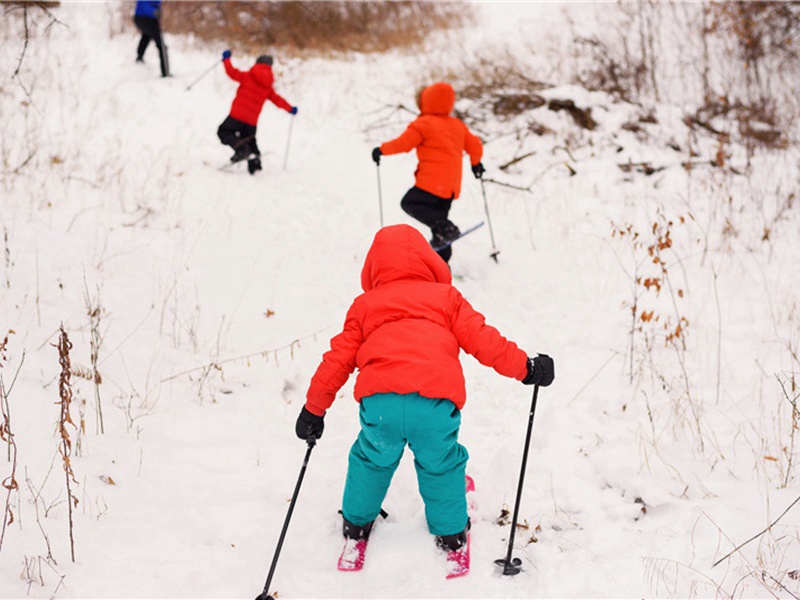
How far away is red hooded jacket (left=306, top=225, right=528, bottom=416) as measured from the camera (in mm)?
2719

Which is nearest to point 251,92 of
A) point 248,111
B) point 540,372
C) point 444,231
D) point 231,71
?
point 248,111

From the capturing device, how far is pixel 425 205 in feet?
18.8

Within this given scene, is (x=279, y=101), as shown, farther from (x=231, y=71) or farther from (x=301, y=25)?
(x=301, y=25)

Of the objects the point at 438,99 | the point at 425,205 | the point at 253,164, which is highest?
the point at 438,99

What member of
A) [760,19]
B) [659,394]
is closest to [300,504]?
[659,394]

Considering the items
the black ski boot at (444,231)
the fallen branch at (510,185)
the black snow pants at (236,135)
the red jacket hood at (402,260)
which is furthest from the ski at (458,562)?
the black snow pants at (236,135)

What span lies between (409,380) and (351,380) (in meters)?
1.87

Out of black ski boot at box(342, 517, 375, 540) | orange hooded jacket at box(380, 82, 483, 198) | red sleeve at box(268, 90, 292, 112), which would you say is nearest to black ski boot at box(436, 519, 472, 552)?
black ski boot at box(342, 517, 375, 540)

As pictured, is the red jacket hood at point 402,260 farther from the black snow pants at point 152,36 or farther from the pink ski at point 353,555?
the black snow pants at point 152,36

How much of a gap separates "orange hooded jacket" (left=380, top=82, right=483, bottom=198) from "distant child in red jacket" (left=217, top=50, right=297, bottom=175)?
2822 mm

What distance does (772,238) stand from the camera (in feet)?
20.6

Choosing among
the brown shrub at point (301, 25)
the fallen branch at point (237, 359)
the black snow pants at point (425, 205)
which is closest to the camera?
the fallen branch at point (237, 359)

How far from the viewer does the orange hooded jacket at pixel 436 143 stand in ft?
18.2

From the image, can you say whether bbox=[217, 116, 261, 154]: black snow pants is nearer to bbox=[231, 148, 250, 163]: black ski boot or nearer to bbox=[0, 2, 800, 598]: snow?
bbox=[231, 148, 250, 163]: black ski boot
